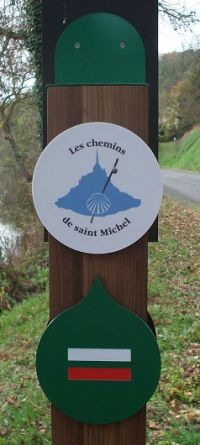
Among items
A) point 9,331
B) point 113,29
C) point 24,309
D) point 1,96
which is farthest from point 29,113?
point 113,29

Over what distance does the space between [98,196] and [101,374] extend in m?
0.74

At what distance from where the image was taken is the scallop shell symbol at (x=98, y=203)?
227 cm

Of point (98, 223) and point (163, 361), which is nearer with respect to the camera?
point (98, 223)

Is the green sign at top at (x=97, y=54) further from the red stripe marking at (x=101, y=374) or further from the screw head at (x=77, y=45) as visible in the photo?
the red stripe marking at (x=101, y=374)

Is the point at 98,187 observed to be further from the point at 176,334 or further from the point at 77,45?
the point at 176,334

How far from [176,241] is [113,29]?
9796 millimetres

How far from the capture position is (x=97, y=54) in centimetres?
242

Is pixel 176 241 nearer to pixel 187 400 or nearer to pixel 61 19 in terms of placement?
pixel 187 400

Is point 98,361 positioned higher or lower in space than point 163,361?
higher

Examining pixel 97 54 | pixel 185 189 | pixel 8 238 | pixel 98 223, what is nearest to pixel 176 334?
pixel 98 223

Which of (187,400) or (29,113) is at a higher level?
(29,113)

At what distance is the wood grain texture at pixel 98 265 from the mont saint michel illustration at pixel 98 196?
0.58 ft

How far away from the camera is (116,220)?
2.27 m

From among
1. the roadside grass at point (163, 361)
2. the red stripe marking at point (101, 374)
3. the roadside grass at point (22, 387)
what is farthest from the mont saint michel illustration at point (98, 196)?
the roadside grass at point (22, 387)
